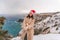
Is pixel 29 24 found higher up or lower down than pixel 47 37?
higher up

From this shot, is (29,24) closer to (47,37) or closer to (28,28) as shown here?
(28,28)

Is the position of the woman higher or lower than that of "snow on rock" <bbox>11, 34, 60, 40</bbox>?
higher

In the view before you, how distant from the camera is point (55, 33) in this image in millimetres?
1549

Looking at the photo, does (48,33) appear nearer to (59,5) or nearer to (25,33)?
(25,33)

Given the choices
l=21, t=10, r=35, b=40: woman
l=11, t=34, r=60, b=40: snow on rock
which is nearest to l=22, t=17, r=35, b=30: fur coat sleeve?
l=21, t=10, r=35, b=40: woman

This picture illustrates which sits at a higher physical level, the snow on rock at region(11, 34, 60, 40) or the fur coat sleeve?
the fur coat sleeve

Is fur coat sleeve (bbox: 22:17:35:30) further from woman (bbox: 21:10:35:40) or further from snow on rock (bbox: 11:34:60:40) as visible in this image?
snow on rock (bbox: 11:34:60:40)

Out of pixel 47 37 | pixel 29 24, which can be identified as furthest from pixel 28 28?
pixel 47 37

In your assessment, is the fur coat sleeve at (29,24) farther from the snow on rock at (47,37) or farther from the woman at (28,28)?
the snow on rock at (47,37)

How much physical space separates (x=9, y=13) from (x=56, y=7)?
53 centimetres

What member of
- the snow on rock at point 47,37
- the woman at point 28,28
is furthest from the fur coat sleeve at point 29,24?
the snow on rock at point 47,37

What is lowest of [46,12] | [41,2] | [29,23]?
[29,23]

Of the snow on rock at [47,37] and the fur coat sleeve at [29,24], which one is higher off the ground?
the fur coat sleeve at [29,24]

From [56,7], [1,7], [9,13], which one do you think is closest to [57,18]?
[56,7]
